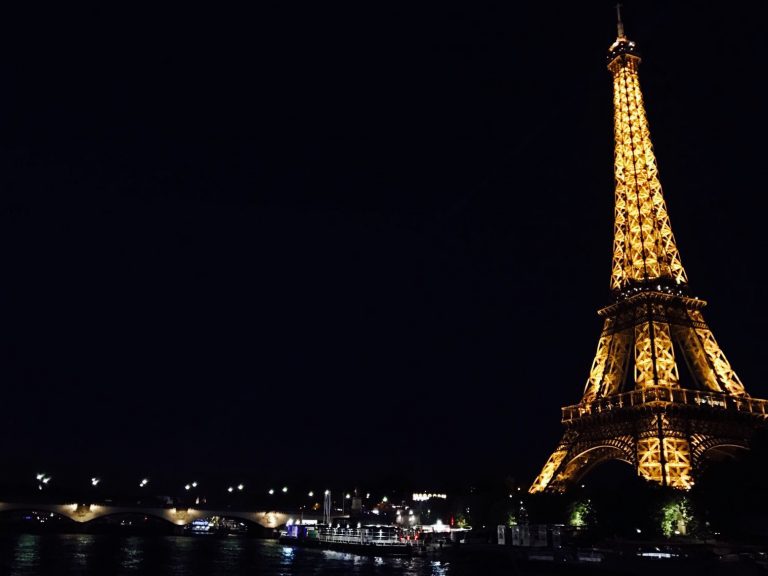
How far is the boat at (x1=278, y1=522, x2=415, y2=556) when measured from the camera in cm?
6719

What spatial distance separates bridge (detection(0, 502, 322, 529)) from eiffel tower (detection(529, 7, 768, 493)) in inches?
2426

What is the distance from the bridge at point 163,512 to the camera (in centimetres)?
10912

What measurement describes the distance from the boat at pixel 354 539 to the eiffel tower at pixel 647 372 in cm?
1649

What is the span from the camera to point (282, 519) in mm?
125750

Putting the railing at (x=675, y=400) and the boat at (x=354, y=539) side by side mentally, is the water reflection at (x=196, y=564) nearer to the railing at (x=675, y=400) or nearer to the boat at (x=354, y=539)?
the boat at (x=354, y=539)

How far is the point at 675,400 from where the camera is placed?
6550cm

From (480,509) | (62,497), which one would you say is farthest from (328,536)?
(62,497)

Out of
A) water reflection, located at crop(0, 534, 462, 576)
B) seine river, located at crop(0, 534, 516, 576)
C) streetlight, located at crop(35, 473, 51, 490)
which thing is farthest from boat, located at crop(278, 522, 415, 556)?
streetlight, located at crop(35, 473, 51, 490)

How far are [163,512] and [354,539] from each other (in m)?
54.1

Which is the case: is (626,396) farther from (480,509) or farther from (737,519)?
(480,509)

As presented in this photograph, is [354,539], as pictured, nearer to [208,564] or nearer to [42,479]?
[208,564]

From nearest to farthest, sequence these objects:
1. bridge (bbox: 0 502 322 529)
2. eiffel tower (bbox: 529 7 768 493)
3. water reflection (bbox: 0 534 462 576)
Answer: water reflection (bbox: 0 534 462 576) < eiffel tower (bbox: 529 7 768 493) < bridge (bbox: 0 502 322 529)

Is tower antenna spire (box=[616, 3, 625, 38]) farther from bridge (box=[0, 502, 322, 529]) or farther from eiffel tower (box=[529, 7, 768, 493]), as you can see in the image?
bridge (box=[0, 502, 322, 529])

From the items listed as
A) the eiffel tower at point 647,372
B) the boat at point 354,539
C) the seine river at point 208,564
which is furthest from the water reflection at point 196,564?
the eiffel tower at point 647,372
